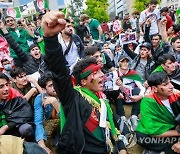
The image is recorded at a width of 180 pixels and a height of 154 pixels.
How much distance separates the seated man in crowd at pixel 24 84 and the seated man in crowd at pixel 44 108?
430 mm

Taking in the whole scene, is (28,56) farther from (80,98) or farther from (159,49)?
(80,98)

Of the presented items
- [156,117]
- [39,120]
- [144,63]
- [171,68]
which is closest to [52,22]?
[39,120]

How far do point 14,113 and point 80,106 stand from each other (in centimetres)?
148

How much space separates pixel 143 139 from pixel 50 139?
1.18 metres

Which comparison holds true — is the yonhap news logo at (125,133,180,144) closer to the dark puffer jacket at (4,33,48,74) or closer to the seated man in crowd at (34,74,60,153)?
the seated man in crowd at (34,74,60,153)

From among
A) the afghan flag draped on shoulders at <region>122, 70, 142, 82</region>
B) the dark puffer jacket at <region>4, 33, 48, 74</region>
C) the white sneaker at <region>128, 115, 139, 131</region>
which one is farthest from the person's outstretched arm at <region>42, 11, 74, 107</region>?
the dark puffer jacket at <region>4, 33, 48, 74</region>

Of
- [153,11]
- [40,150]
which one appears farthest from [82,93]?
[153,11]

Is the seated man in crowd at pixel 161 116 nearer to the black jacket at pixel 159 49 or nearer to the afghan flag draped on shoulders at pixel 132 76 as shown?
the afghan flag draped on shoulders at pixel 132 76

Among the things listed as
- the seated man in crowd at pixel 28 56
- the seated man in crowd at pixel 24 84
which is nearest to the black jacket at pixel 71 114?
the seated man in crowd at pixel 24 84

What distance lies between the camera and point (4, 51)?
5031 millimetres

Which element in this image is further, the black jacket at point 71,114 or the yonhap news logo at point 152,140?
the yonhap news logo at point 152,140

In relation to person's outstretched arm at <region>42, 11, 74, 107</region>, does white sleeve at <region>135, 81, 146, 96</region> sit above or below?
below

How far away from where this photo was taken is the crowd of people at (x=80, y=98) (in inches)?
76.7

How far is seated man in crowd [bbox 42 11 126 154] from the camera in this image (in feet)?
5.98
